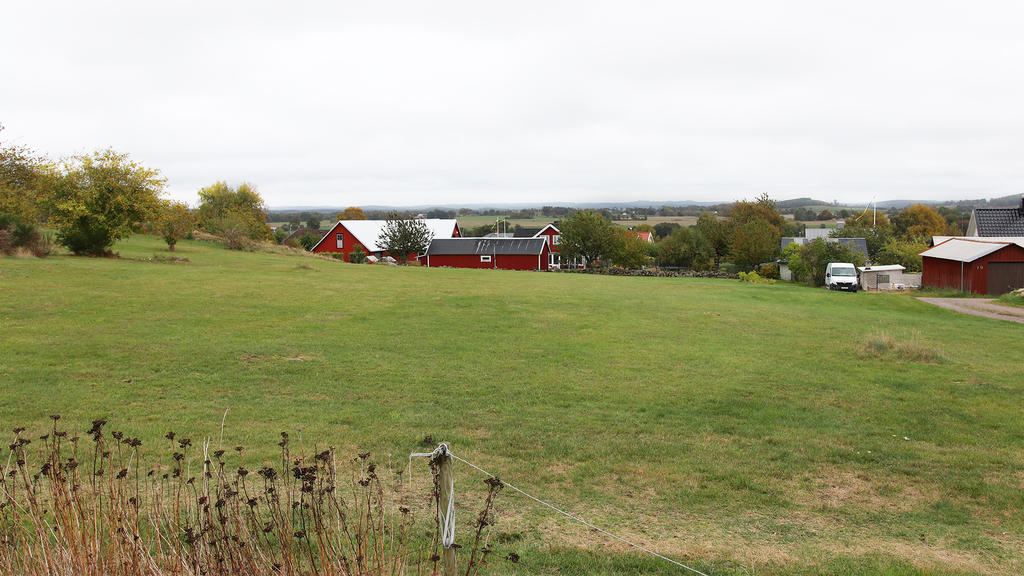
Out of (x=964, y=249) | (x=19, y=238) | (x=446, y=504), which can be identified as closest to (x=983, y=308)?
(x=964, y=249)

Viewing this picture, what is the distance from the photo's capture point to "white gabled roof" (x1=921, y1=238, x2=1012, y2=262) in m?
33.7

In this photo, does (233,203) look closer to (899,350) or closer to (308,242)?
(308,242)

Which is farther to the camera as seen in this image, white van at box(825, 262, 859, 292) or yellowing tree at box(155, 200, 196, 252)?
white van at box(825, 262, 859, 292)

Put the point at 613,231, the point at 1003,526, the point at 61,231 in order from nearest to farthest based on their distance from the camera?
the point at 1003,526, the point at 61,231, the point at 613,231

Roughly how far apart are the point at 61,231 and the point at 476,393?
23.1m

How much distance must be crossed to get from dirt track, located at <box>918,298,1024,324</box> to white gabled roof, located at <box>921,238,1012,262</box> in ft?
10.9

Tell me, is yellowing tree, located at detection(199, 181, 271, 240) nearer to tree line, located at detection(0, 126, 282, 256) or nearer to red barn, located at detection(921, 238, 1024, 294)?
tree line, located at detection(0, 126, 282, 256)

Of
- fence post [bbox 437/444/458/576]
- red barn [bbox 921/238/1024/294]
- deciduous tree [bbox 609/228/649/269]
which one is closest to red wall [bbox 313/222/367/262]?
deciduous tree [bbox 609/228/649/269]

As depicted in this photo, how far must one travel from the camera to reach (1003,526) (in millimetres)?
5484

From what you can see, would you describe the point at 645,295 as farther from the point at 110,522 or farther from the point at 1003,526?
the point at 110,522

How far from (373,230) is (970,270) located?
49405mm

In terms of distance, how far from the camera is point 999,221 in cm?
4628

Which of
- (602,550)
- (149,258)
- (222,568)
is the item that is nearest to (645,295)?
(149,258)

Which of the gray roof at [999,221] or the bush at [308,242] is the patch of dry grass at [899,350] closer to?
the gray roof at [999,221]
